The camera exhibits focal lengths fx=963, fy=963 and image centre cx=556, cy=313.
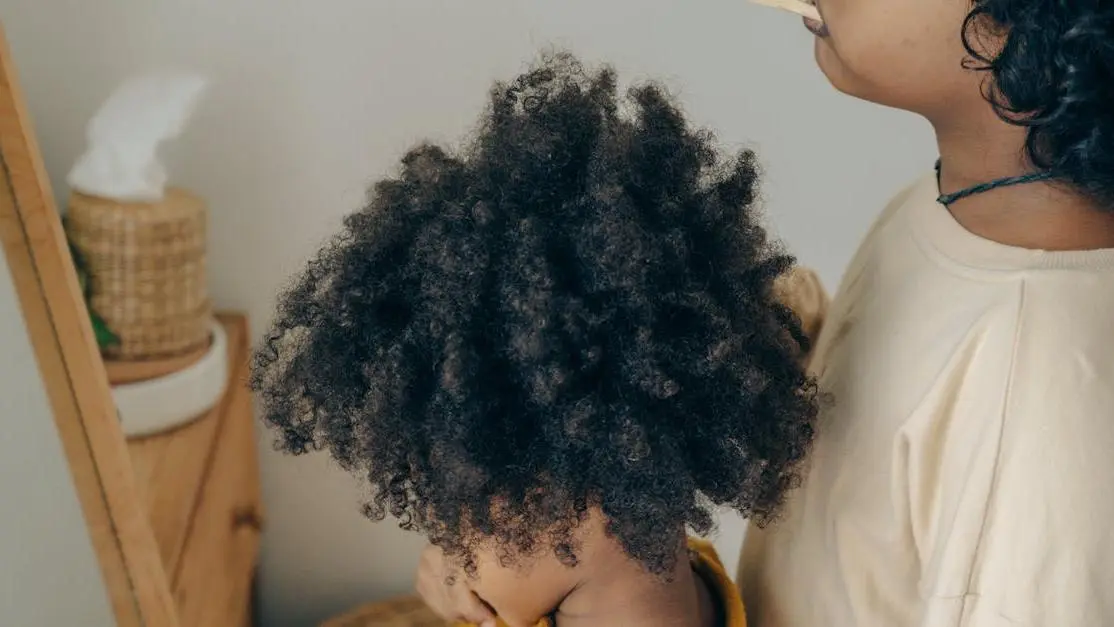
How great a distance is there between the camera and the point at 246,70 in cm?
87

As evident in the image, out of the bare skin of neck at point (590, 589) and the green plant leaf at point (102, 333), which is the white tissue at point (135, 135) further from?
the bare skin of neck at point (590, 589)

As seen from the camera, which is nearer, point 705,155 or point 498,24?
point 705,155

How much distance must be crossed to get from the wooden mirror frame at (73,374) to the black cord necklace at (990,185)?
0.49 metres

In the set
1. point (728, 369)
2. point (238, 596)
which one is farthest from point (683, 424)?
point (238, 596)

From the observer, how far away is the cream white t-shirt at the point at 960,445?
1.46 ft

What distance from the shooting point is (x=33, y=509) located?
56cm

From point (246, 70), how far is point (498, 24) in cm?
23

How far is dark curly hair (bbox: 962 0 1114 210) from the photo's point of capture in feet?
1.41

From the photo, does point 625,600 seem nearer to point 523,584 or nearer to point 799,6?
point 523,584

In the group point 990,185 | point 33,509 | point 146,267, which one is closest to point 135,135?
point 146,267

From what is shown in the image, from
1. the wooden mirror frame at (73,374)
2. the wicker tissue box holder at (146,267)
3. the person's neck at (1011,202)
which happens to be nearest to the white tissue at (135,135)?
the wicker tissue box holder at (146,267)

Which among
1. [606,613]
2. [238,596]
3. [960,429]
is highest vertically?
[960,429]

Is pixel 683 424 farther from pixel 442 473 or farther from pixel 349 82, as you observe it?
pixel 349 82

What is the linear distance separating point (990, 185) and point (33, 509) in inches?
22.1
